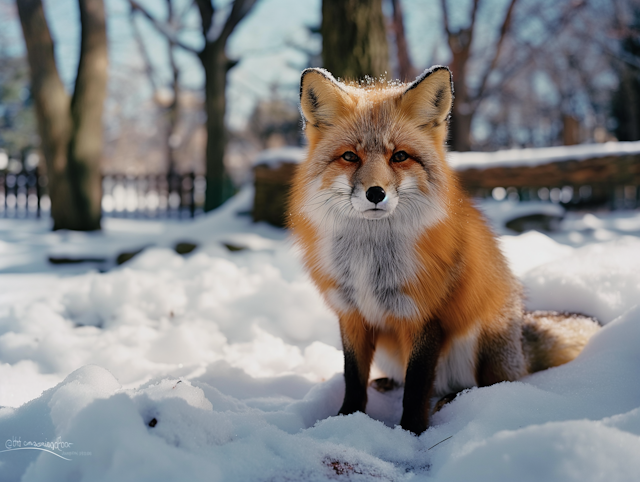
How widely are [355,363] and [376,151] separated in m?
1.01

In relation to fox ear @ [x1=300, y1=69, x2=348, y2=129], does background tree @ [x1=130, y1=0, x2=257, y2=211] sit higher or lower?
higher

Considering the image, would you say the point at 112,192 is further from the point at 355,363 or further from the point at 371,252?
the point at 371,252

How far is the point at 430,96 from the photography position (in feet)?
6.60

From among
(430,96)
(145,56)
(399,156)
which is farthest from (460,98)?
(145,56)

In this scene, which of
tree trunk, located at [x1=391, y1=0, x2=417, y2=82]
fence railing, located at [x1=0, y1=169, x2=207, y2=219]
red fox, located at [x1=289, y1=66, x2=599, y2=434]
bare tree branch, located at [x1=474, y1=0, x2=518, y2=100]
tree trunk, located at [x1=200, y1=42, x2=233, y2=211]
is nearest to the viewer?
red fox, located at [x1=289, y1=66, x2=599, y2=434]

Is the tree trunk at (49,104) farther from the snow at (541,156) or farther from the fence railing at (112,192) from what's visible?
the snow at (541,156)

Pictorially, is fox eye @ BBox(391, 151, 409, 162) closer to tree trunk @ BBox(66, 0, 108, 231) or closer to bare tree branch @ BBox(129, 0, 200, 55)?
tree trunk @ BBox(66, 0, 108, 231)

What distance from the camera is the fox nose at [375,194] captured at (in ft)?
5.63

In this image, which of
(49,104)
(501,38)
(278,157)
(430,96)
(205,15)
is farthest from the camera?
(501,38)

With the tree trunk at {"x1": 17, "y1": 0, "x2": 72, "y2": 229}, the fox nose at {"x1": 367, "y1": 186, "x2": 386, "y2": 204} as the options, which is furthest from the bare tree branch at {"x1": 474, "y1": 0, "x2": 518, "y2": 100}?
the fox nose at {"x1": 367, "y1": 186, "x2": 386, "y2": 204}

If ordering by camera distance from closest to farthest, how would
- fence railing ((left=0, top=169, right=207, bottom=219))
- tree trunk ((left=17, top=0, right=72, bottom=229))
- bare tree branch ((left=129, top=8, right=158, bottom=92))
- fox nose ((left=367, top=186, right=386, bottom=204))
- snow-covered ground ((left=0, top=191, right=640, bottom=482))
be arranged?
snow-covered ground ((left=0, top=191, right=640, bottom=482)) → fox nose ((left=367, top=186, right=386, bottom=204)) → tree trunk ((left=17, top=0, right=72, bottom=229)) → fence railing ((left=0, top=169, right=207, bottom=219)) → bare tree branch ((left=129, top=8, right=158, bottom=92))

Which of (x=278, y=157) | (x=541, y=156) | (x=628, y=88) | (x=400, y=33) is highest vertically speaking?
(x=400, y=33)

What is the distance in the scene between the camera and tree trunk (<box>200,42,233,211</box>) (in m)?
Result: 11.0

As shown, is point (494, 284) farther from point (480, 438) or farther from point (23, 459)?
point (23, 459)
